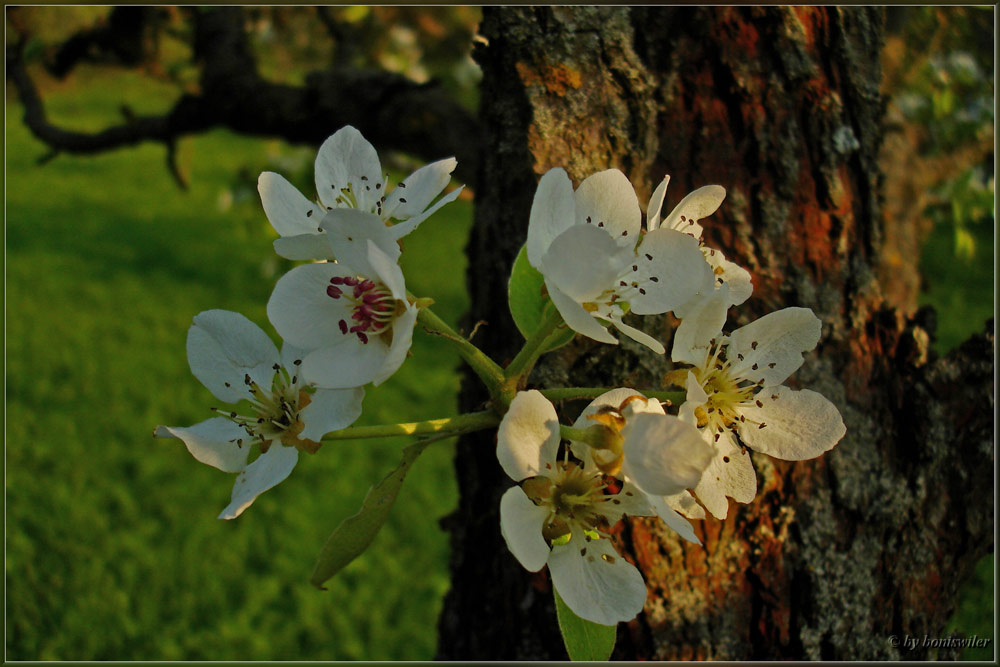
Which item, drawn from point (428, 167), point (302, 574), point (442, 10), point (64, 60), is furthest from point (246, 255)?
point (428, 167)

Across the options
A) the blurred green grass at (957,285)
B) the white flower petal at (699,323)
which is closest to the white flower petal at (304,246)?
the white flower petal at (699,323)

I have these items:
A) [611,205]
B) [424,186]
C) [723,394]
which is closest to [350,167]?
[424,186]

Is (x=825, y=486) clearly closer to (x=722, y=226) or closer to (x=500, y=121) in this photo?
(x=722, y=226)

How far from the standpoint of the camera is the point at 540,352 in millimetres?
859

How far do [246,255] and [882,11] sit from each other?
17.0 feet

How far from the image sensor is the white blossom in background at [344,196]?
2.71 feet

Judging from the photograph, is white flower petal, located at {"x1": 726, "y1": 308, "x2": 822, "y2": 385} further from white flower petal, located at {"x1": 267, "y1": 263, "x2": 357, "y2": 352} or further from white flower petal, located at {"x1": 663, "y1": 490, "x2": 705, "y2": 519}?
white flower petal, located at {"x1": 267, "y1": 263, "x2": 357, "y2": 352}

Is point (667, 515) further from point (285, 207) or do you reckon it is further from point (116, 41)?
point (116, 41)

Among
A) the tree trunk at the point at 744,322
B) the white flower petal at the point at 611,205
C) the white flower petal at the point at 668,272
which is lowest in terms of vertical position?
the tree trunk at the point at 744,322

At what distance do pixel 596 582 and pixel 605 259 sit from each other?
37 cm

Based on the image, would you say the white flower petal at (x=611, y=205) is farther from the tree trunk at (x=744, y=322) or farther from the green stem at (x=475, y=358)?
the tree trunk at (x=744, y=322)

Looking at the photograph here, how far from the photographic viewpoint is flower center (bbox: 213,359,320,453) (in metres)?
0.94

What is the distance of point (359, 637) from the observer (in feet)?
7.97

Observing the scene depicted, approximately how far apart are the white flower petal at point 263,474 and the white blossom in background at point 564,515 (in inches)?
10.4
